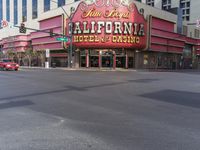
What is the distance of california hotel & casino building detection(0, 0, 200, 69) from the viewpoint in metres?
41.6

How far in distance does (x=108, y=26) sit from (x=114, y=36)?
6.72ft

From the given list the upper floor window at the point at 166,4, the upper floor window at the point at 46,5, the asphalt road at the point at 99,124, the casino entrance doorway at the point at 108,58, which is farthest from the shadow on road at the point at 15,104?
the upper floor window at the point at 166,4

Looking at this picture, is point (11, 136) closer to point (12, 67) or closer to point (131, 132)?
point (131, 132)

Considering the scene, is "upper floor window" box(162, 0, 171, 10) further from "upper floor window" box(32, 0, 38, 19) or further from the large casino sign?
the large casino sign

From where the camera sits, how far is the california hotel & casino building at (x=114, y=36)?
41.6m

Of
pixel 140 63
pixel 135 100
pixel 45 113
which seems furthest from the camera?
pixel 140 63

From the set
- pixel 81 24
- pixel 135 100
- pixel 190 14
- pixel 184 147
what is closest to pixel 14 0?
pixel 81 24

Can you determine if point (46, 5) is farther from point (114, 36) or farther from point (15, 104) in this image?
point (15, 104)

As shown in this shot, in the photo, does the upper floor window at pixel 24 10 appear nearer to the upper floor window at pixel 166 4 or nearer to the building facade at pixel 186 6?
the building facade at pixel 186 6

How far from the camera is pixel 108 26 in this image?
1630 inches

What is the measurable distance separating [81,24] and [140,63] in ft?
45.0

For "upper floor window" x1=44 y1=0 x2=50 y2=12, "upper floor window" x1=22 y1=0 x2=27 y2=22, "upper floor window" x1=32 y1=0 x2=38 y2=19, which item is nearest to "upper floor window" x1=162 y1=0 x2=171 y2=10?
"upper floor window" x1=44 y1=0 x2=50 y2=12

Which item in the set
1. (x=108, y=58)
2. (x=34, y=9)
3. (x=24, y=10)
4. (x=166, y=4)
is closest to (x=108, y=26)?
(x=108, y=58)

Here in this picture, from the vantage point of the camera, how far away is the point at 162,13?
5100 cm
